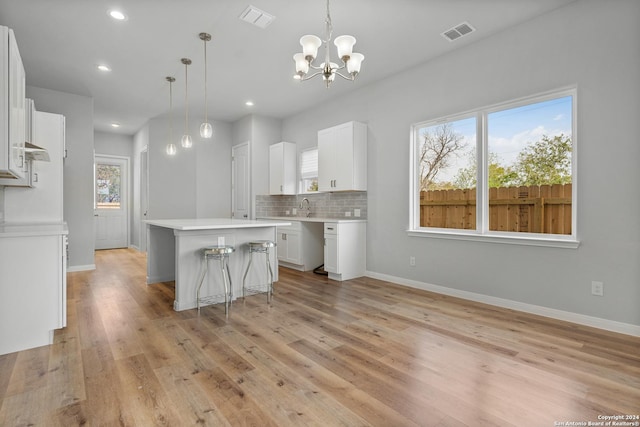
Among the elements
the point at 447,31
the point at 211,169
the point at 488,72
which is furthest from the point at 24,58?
the point at 488,72

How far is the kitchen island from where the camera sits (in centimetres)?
335

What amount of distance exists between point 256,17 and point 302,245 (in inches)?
128

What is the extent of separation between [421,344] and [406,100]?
10.3 ft

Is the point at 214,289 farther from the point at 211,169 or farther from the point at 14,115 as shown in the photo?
the point at 211,169

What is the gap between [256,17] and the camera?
3.16m

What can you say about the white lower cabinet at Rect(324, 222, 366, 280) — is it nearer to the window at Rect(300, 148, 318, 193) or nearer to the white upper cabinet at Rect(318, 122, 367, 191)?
the white upper cabinet at Rect(318, 122, 367, 191)

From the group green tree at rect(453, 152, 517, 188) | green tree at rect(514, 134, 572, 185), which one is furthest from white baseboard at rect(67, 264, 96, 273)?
green tree at rect(514, 134, 572, 185)

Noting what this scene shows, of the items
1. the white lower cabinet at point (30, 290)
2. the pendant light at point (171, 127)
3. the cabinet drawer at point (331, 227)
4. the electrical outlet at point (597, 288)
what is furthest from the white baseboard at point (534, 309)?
the white lower cabinet at point (30, 290)

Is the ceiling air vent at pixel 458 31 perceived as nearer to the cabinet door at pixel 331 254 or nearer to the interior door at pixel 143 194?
the cabinet door at pixel 331 254

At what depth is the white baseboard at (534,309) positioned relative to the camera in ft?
8.91

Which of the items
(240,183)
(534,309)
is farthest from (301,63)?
(240,183)

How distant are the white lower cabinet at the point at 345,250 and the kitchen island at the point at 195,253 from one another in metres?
0.84

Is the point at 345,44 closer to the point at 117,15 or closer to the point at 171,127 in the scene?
the point at 117,15

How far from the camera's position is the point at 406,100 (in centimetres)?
436
